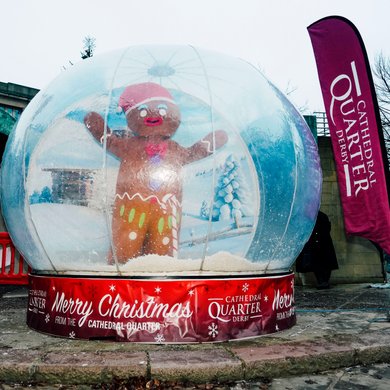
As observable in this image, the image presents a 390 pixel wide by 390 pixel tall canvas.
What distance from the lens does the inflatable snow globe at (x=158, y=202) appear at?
370cm

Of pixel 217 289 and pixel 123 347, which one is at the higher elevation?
pixel 217 289

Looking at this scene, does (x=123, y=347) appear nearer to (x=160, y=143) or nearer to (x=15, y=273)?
(x=160, y=143)

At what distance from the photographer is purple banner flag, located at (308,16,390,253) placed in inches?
196

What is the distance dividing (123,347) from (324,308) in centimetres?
342

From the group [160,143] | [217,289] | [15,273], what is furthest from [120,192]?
[15,273]

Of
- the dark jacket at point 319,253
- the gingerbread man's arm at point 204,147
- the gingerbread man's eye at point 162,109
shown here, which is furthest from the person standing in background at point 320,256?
the gingerbread man's eye at point 162,109

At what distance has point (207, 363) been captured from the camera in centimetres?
315

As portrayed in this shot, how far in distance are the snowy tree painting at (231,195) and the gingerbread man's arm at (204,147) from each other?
0.51ft

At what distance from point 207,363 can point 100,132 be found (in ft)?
6.70

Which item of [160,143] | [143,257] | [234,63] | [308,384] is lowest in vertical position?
[308,384]

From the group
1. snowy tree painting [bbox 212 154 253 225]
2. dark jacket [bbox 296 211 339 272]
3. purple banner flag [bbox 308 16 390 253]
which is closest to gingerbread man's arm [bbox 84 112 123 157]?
snowy tree painting [bbox 212 154 253 225]

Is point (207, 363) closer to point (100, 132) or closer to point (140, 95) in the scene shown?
point (100, 132)

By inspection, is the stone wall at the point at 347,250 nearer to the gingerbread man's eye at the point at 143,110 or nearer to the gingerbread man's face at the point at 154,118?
the gingerbread man's face at the point at 154,118

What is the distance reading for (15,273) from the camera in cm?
938
